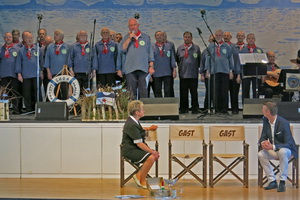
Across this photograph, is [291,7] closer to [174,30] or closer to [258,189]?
[174,30]

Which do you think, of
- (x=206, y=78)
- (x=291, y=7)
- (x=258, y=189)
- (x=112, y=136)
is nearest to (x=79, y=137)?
(x=112, y=136)

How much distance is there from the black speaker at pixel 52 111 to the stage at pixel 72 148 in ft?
0.83

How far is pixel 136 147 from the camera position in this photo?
26.4 ft

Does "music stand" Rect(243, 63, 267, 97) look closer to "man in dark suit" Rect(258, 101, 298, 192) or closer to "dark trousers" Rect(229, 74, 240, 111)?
"dark trousers" Rect(229, 74, 240, 111)

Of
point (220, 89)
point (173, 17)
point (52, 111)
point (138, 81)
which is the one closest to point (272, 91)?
point (220, 89)

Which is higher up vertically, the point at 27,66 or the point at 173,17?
the point at 173,17

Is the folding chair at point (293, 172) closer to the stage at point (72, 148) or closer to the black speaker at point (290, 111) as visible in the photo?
the stage at point (72, 148)

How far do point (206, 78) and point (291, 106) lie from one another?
2.82 m

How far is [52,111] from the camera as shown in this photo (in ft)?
30.8

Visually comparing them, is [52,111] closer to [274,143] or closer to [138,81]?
[138,81]

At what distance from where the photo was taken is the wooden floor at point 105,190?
7645mm

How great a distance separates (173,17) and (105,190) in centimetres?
630

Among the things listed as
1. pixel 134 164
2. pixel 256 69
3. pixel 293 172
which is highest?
pixel 256 69

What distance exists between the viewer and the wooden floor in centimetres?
764
